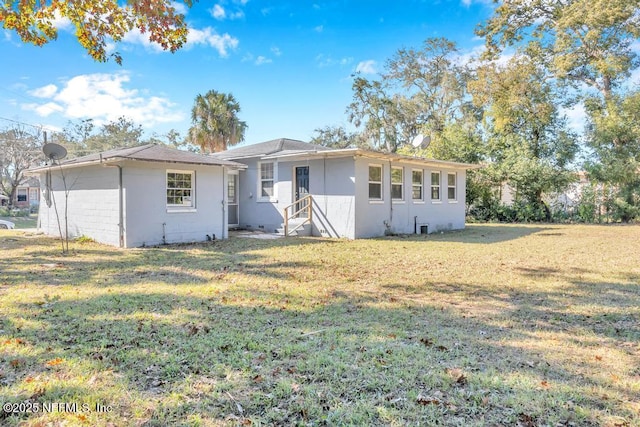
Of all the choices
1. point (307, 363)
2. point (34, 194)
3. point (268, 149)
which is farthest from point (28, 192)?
point (307, 363)

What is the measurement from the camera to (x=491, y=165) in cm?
2250

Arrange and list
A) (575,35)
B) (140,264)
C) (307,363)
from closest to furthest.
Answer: (307,363), (140,264), (575,35)

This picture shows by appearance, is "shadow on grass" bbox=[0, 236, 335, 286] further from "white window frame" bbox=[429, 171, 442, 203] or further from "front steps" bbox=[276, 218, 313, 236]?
"white window frame" bbox=[429, 171, 442, 203]

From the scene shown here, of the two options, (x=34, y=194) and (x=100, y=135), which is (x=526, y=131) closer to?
(x=100, y=135)

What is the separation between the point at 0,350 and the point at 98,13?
6227 mm

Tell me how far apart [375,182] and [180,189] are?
648 centimetres

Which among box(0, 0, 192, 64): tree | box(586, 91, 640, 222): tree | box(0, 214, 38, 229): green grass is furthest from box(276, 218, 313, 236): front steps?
box(586, 91, 640, 222): tree

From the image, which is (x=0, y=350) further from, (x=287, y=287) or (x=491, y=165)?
(x=491, y=165)

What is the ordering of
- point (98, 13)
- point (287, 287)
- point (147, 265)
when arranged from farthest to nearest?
point (147, 265), point (98, 13), point (287, 287)

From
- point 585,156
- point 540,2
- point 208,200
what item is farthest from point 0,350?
point 540,2

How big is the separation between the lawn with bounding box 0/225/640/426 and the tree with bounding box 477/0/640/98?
680 inches

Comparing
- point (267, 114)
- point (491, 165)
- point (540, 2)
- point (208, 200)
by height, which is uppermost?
point (540, 2)

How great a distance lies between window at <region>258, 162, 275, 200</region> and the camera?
14828 millimetres

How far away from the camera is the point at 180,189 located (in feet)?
38.3
